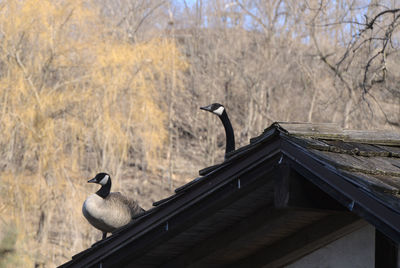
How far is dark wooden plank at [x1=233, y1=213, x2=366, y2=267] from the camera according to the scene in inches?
122

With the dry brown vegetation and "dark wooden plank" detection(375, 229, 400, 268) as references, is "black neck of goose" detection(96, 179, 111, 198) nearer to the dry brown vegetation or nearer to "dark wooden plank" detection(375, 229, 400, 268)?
the dry brown vegetation

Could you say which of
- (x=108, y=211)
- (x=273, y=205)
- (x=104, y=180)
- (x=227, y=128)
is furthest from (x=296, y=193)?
(x=104, y=180)

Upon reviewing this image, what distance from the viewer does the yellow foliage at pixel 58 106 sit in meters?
14.2

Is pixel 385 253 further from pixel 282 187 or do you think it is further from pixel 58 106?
pixel 58 106

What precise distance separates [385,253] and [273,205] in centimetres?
70

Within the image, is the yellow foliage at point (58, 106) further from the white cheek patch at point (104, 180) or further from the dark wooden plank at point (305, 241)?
the dark wooden plank at point (305, 241)

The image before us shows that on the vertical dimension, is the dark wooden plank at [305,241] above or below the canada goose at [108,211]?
above

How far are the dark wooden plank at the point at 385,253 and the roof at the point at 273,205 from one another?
0.21 m

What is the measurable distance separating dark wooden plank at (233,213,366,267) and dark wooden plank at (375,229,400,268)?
468mm

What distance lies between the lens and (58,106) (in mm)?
14672

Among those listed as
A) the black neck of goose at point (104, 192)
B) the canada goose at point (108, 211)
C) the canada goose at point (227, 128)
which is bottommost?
A: the canada goose at point (108, 211)

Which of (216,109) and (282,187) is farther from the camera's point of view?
(216,109)

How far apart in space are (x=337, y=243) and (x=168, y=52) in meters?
14.6

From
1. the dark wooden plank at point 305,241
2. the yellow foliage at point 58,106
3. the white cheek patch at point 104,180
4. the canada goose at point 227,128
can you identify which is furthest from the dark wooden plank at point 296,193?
the yellow foliage at point 58,106
